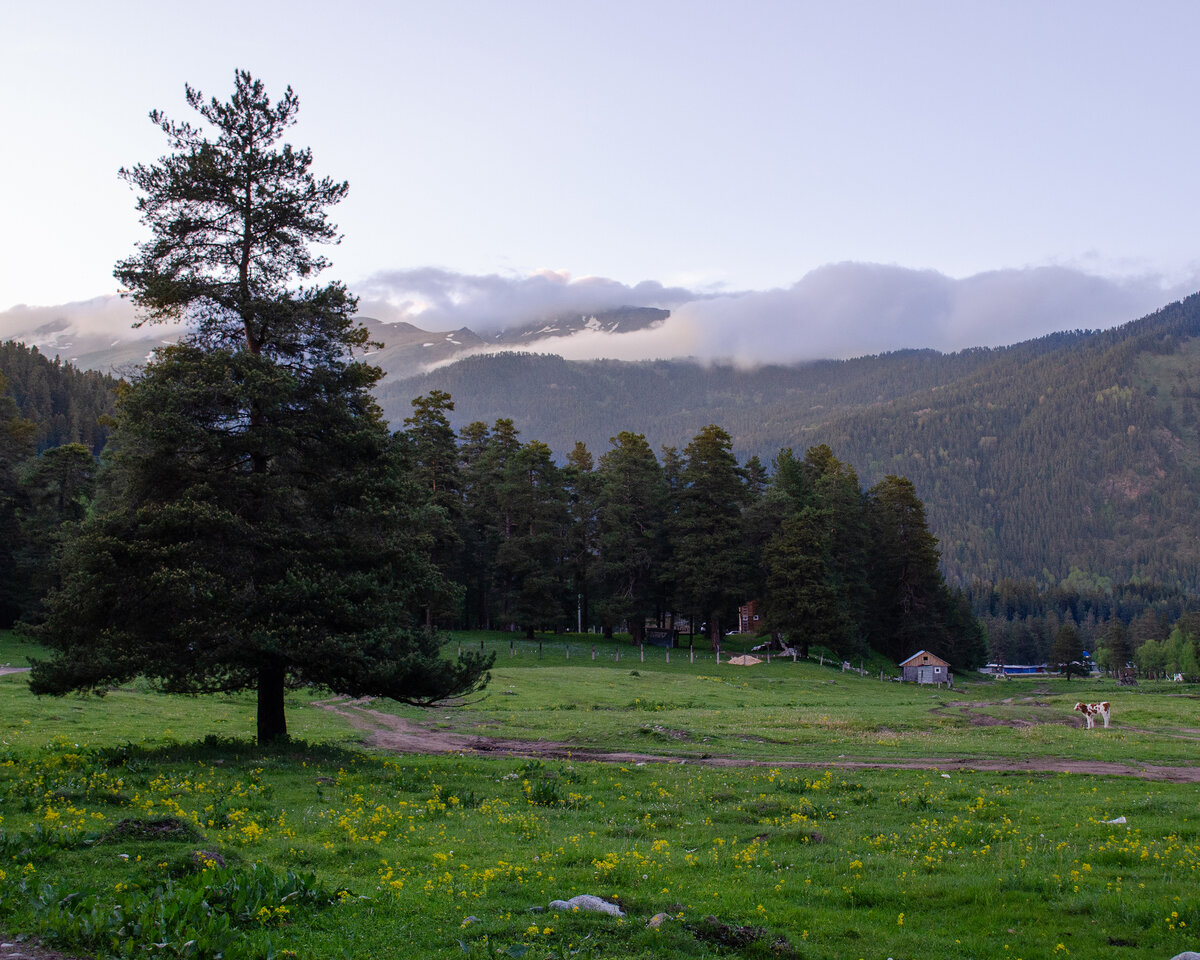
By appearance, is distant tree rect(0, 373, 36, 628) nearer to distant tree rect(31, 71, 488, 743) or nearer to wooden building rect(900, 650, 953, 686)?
distant tree rect(31, 71, 488, 743)

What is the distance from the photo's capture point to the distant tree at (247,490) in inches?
798

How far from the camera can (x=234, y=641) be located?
65.5 ft

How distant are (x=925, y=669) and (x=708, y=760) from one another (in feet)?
218

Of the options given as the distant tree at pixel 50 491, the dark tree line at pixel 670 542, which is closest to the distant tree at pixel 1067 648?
the dark tree line at pixel 670 542

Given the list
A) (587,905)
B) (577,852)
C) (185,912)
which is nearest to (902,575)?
(577,852)

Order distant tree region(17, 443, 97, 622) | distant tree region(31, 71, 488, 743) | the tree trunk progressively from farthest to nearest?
1. distant tree region(17, 443, 97, 622)
2. the tree trunk
3. distant tree region(31, 71, 488, 743)

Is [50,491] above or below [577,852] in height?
above

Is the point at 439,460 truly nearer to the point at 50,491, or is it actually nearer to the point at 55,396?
the point at 50,491

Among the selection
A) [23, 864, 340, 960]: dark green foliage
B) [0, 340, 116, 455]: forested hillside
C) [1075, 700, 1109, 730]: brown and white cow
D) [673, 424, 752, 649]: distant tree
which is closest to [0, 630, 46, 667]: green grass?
[23, 864, 340, 960]: dark green foliage

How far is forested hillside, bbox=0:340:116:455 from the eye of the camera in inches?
6260

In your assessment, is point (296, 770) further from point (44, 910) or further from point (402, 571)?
point (44, 910)

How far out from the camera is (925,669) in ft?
279

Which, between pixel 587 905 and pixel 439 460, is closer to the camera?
pixel 587 905

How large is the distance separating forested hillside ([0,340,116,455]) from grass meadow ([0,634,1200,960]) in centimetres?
15431
